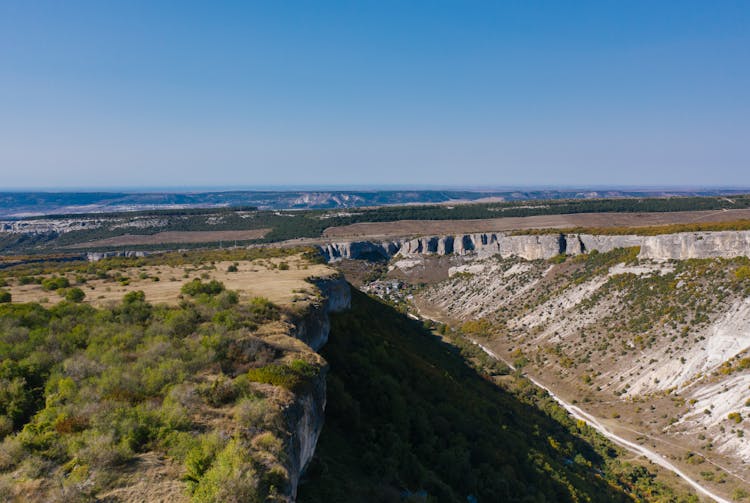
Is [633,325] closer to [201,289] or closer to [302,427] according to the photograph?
[201,289]

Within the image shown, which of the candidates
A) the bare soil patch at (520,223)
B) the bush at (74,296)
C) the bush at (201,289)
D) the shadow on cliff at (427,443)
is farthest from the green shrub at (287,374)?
the bare soil patch at (520,223)

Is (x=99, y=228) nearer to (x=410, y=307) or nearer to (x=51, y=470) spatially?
(x=410, y=307)

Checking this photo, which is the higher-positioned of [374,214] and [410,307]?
[374,214]

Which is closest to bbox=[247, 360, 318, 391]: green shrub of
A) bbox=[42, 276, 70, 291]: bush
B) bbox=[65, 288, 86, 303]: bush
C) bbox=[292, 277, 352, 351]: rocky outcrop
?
bbox=[292, 277, 352, 351]: rocky outcrop

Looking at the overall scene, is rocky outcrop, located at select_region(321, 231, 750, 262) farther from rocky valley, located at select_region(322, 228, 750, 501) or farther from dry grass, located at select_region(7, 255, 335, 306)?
dry grass, located at select_region(7, 255, 335, 306)

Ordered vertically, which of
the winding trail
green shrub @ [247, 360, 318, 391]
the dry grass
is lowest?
the winding trail

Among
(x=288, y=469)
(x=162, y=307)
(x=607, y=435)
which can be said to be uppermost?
(x=162, y=307)

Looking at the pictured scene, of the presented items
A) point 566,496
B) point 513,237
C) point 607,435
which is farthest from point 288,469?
point 513,237
